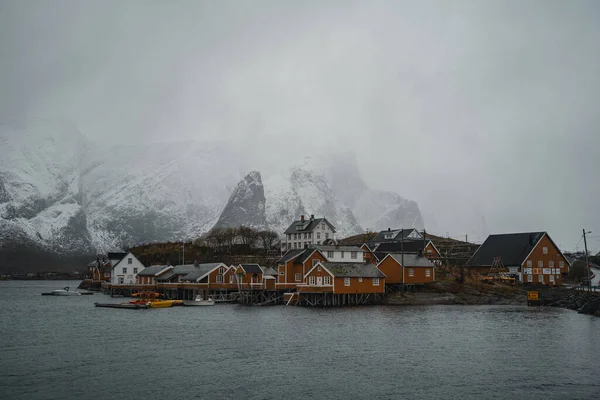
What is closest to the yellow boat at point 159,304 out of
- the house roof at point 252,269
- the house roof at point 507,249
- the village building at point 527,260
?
the house roof at point 252,269

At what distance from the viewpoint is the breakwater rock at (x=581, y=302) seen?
6606cm

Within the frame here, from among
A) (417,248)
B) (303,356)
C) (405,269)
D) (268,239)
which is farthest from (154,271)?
(303,356)

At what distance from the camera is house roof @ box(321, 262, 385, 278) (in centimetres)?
7875

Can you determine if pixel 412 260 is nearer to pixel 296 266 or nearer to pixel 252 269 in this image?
pixel 296 266

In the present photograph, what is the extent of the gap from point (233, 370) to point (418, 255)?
60.0m

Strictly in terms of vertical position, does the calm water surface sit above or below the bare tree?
below

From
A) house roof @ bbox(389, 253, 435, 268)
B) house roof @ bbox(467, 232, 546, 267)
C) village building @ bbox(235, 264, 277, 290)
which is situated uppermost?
house roof @ bbox(467, 232, 546, 267)

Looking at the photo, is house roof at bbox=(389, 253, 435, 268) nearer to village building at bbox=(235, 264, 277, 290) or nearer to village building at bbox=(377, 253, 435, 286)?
village building at bbox=(377, 253, 435, 286)

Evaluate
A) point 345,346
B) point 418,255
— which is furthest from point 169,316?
point 418,255

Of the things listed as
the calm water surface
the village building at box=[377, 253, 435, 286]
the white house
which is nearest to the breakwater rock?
the calm water surface

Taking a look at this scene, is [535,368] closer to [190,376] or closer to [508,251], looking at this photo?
[190,376]

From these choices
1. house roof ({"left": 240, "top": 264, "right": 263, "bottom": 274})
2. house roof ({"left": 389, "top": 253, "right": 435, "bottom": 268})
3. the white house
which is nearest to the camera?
house roof ({"left": 389, "top": 253, "right": 435, "bottom": 268})

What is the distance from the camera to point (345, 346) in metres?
44.5

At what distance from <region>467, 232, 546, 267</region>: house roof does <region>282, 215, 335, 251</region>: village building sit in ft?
137
